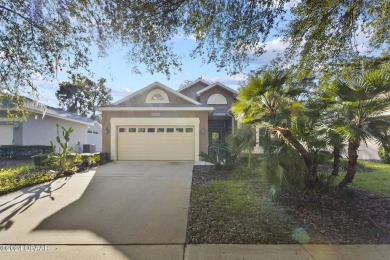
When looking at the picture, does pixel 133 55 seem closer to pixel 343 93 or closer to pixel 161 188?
pixel 161 188

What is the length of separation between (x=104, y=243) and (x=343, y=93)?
5299 mm

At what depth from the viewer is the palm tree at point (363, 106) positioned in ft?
15.7

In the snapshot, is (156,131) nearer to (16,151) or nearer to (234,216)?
(16,151)

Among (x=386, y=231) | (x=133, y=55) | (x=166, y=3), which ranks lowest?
(x=386, y=231)

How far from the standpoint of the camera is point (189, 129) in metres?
14.9

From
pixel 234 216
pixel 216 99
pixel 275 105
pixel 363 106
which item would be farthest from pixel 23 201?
pixel 216 99

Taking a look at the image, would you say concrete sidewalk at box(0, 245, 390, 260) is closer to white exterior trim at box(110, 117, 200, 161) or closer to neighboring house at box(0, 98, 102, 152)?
neighboring house at box(0, 98, 102, 152)

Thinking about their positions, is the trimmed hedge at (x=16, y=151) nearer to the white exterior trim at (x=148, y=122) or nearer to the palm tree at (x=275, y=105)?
the white exterior trim at (x=148, y=122)

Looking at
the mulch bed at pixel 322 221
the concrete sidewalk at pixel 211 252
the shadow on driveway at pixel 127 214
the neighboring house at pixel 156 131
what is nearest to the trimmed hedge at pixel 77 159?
the neighboring house at pixel 156 131

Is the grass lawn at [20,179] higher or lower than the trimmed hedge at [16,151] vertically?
lower

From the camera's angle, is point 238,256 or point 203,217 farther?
point 203,217

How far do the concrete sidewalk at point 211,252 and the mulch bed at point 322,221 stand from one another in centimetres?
21

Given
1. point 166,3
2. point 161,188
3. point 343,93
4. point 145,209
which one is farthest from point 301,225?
point 166,3

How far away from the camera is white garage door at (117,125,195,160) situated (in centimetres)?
1480
